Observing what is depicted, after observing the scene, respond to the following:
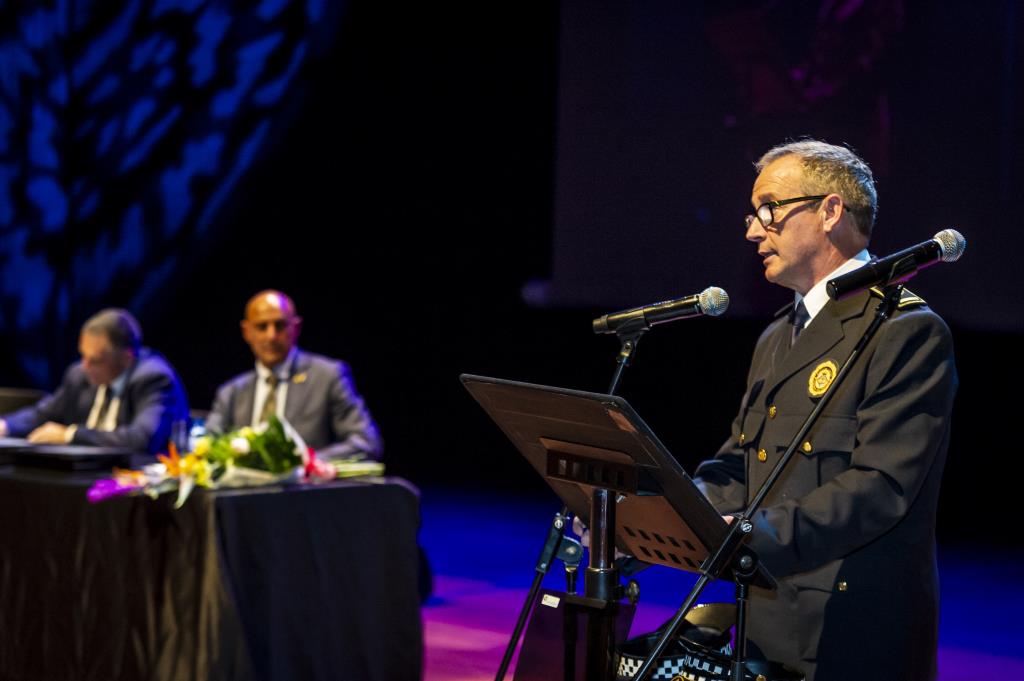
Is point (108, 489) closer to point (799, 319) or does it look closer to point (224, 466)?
point (224, 466)

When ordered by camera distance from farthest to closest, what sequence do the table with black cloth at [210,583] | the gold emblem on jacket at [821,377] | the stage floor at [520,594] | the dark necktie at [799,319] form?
1. the stage floor at [520,594]
2. the table with black cloth at [210,583]
3. the dark necktie at [799,319]
4. the gold emblem on jacket at [821,377]

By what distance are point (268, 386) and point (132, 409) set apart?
655 millimetres

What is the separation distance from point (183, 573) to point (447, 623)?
1814 millimetres

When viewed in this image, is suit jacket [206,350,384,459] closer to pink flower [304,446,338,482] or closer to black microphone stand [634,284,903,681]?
pink flower [304,446,338,482]

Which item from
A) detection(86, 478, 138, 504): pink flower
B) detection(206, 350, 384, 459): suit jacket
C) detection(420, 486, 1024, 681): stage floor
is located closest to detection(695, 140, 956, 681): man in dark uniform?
detection(86, 478, 138, 504): pink flower

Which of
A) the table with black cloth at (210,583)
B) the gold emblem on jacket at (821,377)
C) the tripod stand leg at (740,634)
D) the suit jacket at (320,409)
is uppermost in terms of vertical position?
the gold emblem on jacket at (821,377)

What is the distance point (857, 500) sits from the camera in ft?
7.04

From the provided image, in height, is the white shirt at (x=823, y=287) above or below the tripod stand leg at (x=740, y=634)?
above

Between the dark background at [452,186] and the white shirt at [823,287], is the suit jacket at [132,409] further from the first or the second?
the white shirt at [823,287]

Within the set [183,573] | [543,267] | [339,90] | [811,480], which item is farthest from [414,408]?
[811,480]

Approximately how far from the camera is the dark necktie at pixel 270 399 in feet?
18.3

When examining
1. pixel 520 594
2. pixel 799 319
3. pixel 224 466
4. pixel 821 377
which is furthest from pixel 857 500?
pixel 520 594

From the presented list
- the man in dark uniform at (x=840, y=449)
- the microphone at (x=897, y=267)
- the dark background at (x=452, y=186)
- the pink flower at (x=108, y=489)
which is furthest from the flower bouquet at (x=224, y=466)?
→ the dark background at (x=452, y=186)

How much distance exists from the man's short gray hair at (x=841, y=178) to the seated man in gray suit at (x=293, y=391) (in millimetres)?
3309
